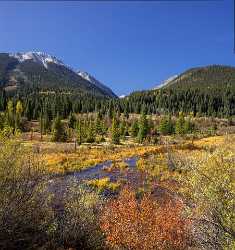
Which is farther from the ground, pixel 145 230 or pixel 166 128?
pixel 166 128

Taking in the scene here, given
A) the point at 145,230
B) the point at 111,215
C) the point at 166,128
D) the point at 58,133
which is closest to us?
the point at 145,230

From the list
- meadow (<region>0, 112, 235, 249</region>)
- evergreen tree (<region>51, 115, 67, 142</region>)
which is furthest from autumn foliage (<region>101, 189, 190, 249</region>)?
evergreen tree (<region>51, 115, 67, 142</region>)

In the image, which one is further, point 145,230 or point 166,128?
point 166,128

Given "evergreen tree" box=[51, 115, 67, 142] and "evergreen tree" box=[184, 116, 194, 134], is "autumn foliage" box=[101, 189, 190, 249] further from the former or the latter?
"evergreen tree" box=[184, 116, 194, 134]

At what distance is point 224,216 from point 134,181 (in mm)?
28326

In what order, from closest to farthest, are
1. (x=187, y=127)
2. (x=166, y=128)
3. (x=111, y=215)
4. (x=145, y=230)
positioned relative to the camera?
(x=145, y=230), (x=111, y=215), (x=187, y=127), (x=166, y=128)

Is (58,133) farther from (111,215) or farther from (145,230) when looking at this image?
(145,230)

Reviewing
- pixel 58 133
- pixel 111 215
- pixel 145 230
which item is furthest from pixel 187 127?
pixel 145 230

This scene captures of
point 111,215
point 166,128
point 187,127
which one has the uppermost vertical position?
point 187,127

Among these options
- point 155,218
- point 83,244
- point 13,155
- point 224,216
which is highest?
point 13,155

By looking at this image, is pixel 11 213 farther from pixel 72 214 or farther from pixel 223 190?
pixel 223 190

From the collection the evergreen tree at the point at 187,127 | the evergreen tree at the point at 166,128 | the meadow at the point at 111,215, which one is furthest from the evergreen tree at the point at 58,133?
the meadow at the point at 111,215

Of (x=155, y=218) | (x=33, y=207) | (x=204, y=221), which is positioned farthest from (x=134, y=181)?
(x=204, y=221)

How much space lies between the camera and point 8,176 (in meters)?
17.5
